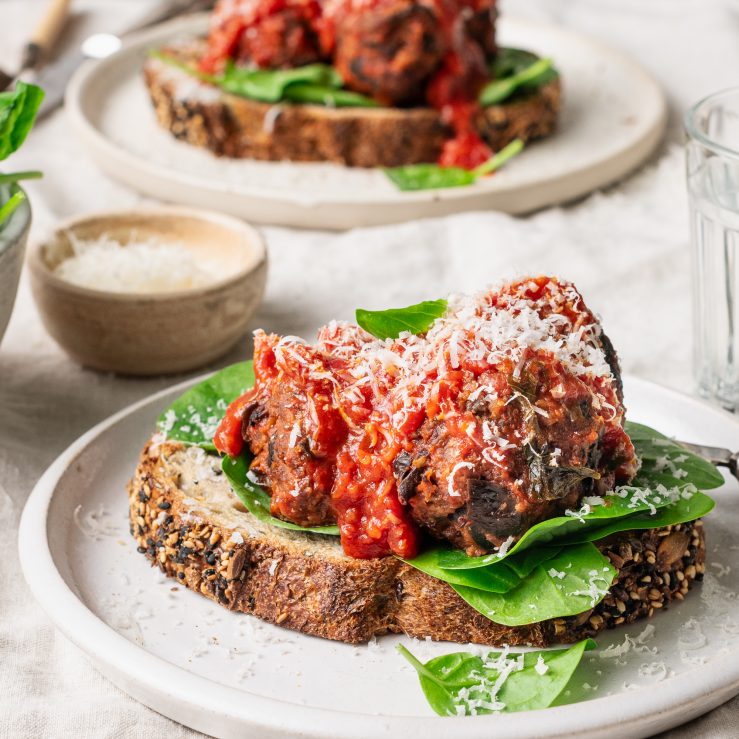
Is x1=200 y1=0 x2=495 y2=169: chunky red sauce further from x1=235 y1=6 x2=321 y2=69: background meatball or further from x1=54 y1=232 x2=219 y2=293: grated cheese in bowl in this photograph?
x1=54 y1=232 x2=219 y2=293: grated cheese in bowl

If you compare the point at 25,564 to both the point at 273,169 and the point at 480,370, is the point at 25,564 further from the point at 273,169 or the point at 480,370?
the point at 273,169

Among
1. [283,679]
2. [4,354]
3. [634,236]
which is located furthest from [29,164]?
[283,679]

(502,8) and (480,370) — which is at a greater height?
(480,370)

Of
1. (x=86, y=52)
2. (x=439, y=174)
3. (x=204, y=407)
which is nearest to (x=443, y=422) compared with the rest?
(x=204, y=407)

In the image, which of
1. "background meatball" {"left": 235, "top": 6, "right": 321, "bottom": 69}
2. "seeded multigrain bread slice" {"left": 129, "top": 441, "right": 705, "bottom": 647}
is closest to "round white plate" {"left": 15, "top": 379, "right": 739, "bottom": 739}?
"seeded multigrain bread slice" {"left": 129, "top": 441, "right": 705, "bottom": 647}

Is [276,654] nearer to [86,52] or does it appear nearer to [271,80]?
[271,80]

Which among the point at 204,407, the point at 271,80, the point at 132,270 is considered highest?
the point at 204,407
